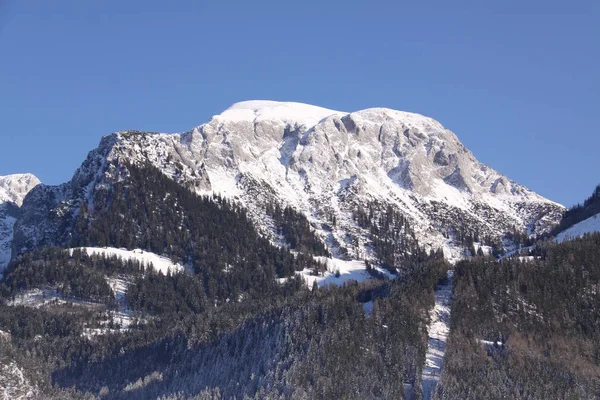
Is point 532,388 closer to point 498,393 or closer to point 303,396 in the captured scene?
point 498,393

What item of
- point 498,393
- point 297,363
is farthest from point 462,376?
point 297,363

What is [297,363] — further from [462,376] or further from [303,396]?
[462,376]

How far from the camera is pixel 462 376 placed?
194750mm

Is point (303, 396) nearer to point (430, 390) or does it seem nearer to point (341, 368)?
point (341, 368)

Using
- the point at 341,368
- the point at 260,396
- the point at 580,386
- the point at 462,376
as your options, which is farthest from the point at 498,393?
the point at 260,396

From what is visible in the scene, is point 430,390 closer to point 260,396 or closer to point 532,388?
point 532,388

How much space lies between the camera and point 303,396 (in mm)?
188375

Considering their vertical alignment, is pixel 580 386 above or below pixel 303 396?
above

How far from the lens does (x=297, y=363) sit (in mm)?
199500

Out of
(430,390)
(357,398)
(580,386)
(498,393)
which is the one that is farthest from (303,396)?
(580,386)

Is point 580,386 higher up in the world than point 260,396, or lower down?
higher up

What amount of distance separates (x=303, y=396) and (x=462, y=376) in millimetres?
34657

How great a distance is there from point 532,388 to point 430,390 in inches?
882

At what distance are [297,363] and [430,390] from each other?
2941 centimetres
